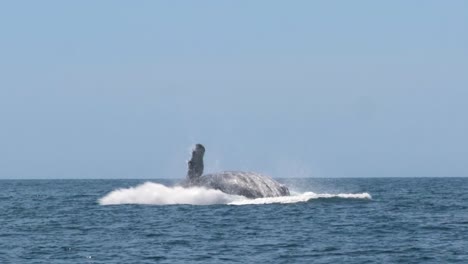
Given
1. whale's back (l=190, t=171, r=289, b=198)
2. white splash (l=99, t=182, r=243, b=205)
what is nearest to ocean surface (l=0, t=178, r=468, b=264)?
white splash (l=99, t=182, r=243, b=205)

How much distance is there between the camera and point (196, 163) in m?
65.5

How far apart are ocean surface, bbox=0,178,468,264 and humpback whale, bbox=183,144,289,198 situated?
679mm

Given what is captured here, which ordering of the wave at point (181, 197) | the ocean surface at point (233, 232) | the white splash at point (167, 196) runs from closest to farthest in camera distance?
the ocean surface at point (233, 232) → the wave at point (181, 197) → the white splash at point (167, 196)

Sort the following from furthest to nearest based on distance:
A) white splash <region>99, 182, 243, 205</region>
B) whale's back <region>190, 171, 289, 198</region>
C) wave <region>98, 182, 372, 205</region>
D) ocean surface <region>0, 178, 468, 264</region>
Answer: whale's back <region>190, 171, 289, 198</region> < white splash <region>99, 182, 243, 205</region> < wave <region>98, 182, 372, 205</region> < ocean surface <region>0, 178, 468, 264</region>

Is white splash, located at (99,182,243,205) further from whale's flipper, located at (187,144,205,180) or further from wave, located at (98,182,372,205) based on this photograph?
whale's flipper, located at (187,144,205,180)

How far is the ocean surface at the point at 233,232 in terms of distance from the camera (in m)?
36.6

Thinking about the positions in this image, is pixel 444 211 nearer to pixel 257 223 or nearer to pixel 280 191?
pixel 280 191

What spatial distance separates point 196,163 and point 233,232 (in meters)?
21.1

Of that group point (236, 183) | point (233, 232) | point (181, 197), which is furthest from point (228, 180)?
point (233, 232)

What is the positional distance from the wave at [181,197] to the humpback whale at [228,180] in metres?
0.46

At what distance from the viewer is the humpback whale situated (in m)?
64.8

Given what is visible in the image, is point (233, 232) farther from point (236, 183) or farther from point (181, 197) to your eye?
point (181, 197)

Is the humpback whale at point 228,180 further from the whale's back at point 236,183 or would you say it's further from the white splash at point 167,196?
the white splash at point 167,196

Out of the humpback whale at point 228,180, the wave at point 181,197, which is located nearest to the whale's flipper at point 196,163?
the humpback whale at point 228,180
